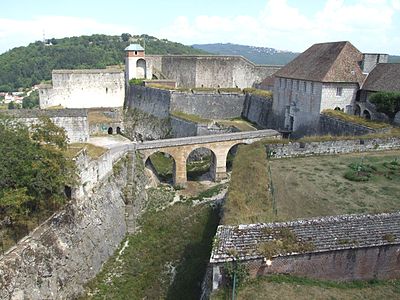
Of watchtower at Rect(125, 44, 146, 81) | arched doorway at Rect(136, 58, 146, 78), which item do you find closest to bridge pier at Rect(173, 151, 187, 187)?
watchtower at Rect(125, 44, 146, 81)

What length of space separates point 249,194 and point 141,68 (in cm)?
3665

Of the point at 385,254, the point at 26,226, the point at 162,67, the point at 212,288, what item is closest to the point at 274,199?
the point at 385,254

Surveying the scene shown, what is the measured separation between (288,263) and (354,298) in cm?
186

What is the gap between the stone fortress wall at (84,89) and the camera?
43.2m

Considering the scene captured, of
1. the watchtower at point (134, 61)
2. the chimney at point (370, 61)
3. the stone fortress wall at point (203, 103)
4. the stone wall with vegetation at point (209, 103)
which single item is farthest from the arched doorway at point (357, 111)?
the watchtower at point (134, 61)

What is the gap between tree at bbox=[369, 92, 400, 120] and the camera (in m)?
25.7

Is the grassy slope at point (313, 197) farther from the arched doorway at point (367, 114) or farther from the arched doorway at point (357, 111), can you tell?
the arched doorway at point (357, 111)

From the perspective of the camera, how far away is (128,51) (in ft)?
155

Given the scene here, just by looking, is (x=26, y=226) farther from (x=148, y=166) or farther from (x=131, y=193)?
(x=148, y=166)

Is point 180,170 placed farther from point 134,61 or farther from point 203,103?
point 134,61

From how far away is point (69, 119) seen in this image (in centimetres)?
2706

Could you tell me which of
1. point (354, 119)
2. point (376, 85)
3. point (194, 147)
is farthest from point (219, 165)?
point (376, 85)

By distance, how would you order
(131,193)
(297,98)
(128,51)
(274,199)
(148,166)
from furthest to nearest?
1. (128,51)
2. (297,98)
3. (148,166)
4. (131,193)
5. (274,199)

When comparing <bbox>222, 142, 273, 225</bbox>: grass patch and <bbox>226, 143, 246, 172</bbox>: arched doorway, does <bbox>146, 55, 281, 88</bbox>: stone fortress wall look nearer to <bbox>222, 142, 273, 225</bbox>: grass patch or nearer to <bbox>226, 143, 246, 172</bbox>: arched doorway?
<bbox>226, 143, 246, 172</bbox>: arched doorway
